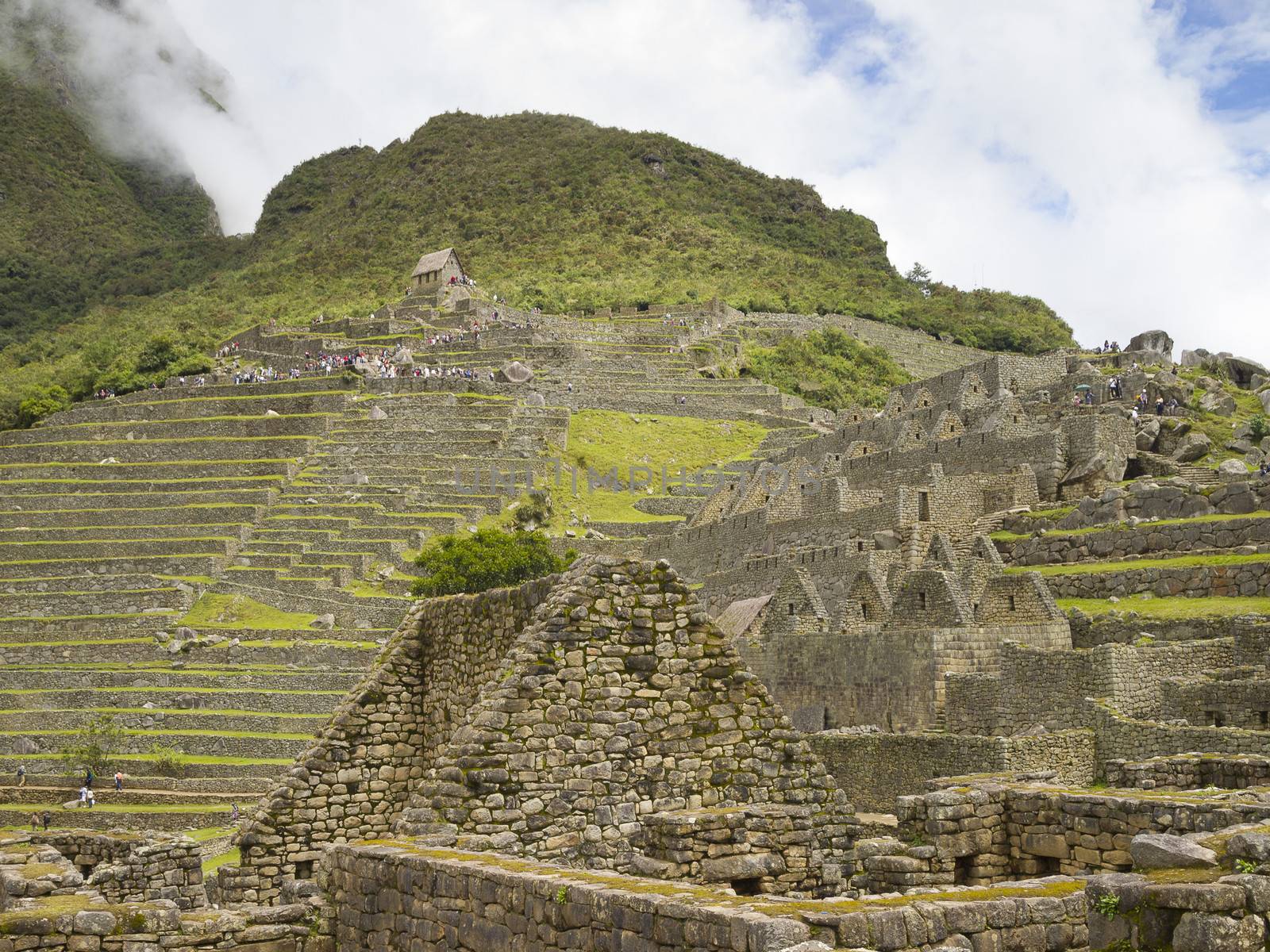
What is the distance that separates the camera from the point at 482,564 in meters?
49.1

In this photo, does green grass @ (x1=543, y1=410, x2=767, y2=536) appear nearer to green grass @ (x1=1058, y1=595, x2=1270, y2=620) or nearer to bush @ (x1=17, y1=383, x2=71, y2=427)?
bush @ (x1=17, y1=383, x2=71, y2=427)

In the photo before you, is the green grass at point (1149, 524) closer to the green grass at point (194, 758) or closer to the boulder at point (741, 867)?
the boulder at point (741, 867)

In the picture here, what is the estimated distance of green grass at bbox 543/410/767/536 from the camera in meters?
63.6

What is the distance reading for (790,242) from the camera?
147750 mm

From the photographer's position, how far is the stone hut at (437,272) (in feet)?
371

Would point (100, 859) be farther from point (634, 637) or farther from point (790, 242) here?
point (790, 242)

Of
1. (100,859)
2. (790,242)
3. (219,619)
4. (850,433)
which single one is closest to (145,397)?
(219,619)

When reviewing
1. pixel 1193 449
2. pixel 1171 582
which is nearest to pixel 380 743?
pixel 1171 582

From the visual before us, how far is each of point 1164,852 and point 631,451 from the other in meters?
66.3

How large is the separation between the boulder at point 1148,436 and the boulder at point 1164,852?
26.4 meters

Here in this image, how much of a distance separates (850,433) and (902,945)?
3857cm

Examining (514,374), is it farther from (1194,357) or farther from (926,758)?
(926,758)

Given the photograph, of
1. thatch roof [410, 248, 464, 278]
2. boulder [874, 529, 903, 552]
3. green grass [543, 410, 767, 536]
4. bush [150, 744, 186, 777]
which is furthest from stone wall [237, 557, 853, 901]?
thatch roof [410, 248, 464, 278]

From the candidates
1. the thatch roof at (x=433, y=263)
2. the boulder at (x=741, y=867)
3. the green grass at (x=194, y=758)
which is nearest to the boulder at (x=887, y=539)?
the green grass at (x=194, y=758)
